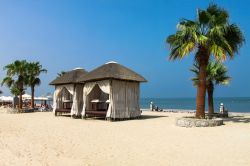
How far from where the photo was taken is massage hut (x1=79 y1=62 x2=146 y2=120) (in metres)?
21.4

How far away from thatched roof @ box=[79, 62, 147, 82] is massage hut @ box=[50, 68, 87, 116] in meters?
2.16

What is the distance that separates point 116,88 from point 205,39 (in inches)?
287

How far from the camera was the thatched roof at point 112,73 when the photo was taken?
70.4 feet

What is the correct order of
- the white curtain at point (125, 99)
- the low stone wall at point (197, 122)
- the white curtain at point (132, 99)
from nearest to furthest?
the low stone wall at point (197, 122)
the white curtain at point (125, 99)
the white curtain at point (132, 99)

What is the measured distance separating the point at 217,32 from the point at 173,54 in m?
2.87

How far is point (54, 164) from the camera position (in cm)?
799

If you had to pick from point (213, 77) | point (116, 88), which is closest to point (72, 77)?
point (116, 88)

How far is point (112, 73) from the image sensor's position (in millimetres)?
21438

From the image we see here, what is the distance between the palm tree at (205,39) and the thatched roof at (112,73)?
4598 mm

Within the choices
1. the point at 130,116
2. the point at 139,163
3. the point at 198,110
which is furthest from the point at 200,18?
the point at 139,163

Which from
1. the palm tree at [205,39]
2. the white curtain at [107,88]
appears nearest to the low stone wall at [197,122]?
the palm tree at [205,39]

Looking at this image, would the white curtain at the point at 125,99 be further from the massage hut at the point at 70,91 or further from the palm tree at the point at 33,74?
the palm tree at the point at 33,74

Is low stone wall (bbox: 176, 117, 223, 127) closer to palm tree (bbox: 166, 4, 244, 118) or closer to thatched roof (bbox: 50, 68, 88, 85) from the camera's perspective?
palm tree (bbox: 166, 4, 244, 118)

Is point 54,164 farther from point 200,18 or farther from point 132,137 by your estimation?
point 200,18
